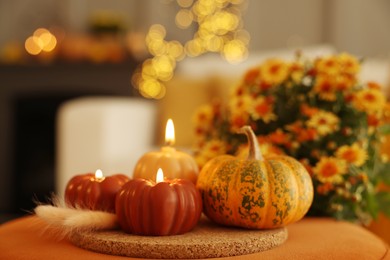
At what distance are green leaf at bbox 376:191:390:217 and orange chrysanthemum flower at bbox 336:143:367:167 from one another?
17 cm

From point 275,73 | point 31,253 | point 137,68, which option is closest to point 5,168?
point 137,68

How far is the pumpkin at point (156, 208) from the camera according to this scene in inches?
39.6

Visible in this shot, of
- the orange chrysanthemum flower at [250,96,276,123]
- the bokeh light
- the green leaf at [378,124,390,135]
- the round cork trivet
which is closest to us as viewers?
the round cork trivet

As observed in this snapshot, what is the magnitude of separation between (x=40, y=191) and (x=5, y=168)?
38 centimetres

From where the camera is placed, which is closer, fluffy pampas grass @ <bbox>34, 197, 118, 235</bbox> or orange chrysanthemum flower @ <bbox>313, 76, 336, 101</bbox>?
Result: fluffy pampas grass @ <bbox>34, 197, 118, 235</bbox>

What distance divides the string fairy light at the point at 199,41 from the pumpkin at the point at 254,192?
9.35ft

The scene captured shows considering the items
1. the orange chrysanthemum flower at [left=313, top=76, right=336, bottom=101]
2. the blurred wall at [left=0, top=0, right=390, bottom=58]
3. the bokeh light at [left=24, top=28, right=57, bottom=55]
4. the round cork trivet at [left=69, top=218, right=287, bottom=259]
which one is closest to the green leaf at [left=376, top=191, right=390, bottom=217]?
the orange chrysanthemum flower at [left=313, top=76, right=336, bottom=101]

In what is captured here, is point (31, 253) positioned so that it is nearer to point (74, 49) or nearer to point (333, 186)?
point (333, 186)

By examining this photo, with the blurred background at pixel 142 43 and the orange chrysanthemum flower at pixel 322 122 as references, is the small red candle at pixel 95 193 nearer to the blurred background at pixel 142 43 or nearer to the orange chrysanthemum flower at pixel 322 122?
the orange chrysanthemum flower at pixel 322 122

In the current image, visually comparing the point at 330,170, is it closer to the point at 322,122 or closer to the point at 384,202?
the point at 322,122

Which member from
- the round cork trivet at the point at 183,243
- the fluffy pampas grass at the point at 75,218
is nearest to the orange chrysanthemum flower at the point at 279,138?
the round cork trivet at the point at 183,243

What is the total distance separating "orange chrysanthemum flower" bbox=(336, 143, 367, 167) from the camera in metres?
1.40

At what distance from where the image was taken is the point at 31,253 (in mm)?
998

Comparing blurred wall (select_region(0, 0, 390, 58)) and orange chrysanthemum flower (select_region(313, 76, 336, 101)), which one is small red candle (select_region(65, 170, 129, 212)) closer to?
orange chrysanthemum flower (select_region(313, 76, 336, 101))
